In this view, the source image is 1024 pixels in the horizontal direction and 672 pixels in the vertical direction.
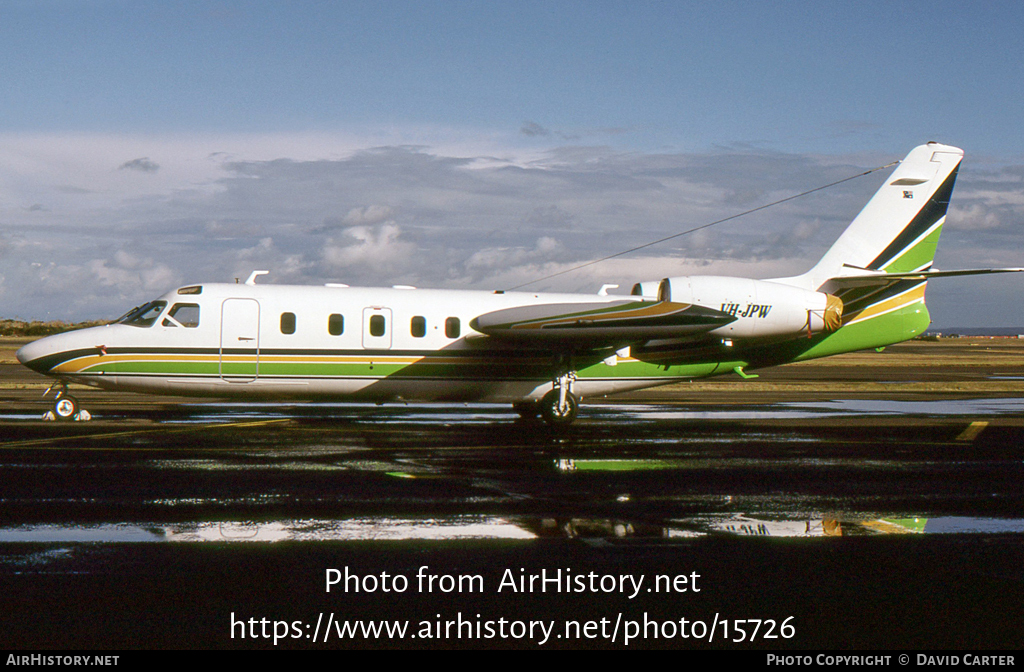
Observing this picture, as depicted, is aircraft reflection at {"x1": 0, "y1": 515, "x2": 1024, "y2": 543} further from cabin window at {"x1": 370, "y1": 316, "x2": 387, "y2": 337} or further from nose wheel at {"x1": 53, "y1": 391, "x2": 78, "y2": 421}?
nose wheel at {"x1": 53, "y1": 391, "x2": 78, "y2": 421}

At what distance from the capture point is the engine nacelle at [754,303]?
Result: 20.6 meters

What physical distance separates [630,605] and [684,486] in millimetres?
5518

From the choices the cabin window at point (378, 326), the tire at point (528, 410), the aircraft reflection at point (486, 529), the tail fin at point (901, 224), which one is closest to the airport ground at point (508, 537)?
the aircraft reflection at point (486, 529)

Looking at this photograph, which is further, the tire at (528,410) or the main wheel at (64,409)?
the tire at (528,410)

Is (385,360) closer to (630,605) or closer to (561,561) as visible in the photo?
(561,561)

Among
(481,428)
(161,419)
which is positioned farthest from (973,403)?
(161,419)

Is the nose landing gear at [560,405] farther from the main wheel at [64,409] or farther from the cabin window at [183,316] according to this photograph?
the main wheel at [64,409]

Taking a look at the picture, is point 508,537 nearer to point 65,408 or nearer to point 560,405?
point 560,405

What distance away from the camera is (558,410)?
2061cm

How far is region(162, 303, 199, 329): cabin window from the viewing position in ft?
65.0

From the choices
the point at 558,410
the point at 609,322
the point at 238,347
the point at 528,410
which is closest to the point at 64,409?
the point at 238,347

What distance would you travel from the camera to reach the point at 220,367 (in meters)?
19.8

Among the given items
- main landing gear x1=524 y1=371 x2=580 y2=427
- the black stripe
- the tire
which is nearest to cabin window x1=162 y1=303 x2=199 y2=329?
the tire

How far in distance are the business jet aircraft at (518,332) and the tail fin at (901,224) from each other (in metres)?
0.04
